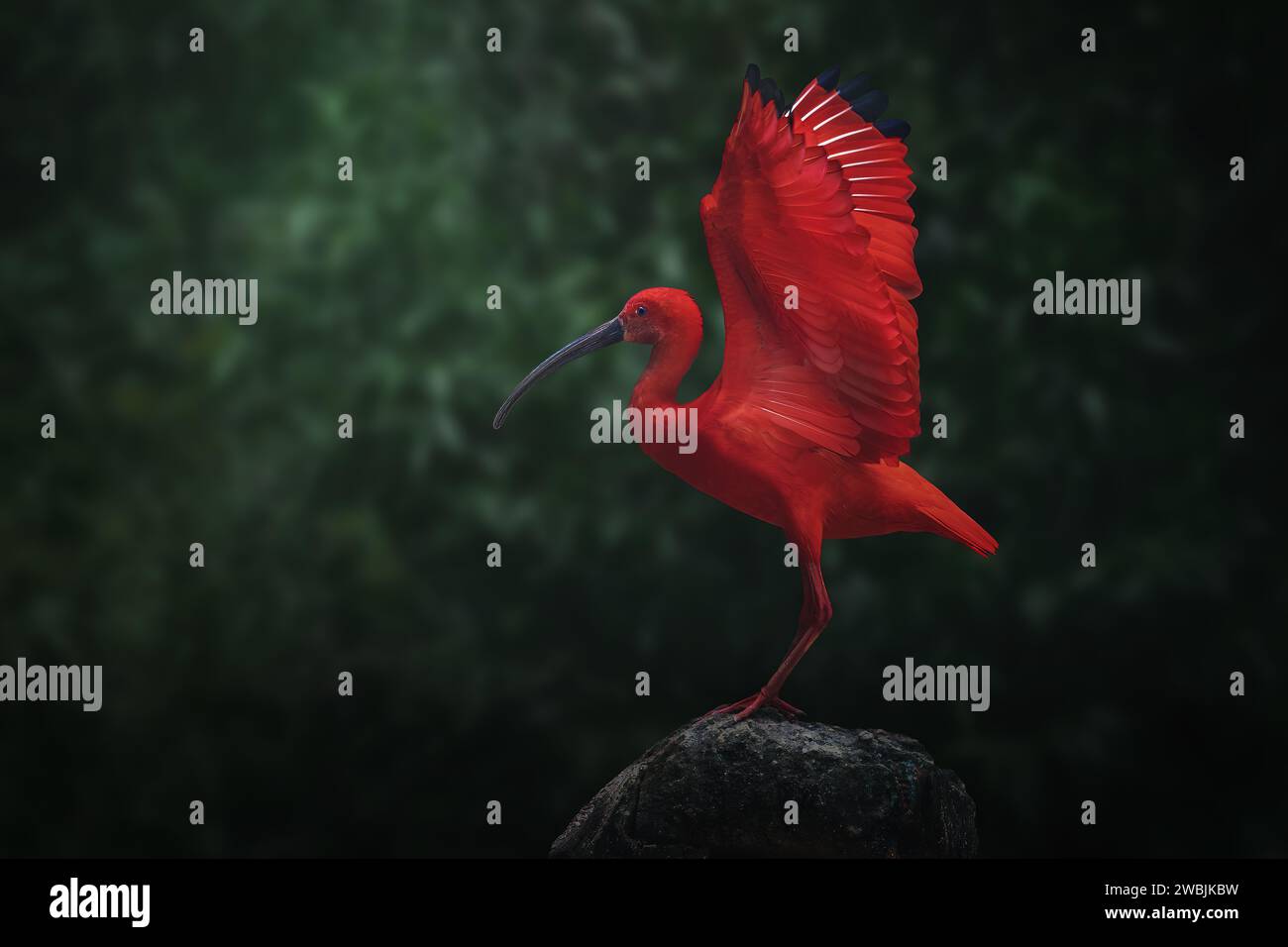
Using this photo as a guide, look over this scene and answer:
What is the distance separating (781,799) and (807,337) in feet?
3.80

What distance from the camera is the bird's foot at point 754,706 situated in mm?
4148

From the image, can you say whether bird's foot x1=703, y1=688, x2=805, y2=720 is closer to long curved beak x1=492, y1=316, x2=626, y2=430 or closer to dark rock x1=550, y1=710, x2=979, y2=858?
dark rock x1=550, y1=710, x2=979, y2=858

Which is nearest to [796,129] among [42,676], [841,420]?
[841,420]

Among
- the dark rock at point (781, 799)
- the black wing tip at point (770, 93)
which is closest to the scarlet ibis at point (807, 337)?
the black wing tip at point (770, 93)

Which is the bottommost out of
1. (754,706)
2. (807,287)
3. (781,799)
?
(781,799)

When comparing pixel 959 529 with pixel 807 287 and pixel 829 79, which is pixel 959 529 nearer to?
pixel 807 287

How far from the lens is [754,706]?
415 cm

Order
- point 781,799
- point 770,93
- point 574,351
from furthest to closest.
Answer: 1. point 574,351
2. point 781,799
3. point 770,93

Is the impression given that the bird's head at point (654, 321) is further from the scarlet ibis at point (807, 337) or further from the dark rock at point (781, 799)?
the dark rock at point (781, 799)

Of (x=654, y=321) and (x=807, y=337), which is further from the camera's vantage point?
(x=654, y=321)

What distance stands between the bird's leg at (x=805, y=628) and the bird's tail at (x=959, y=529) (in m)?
0.33

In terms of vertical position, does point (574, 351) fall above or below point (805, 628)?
above

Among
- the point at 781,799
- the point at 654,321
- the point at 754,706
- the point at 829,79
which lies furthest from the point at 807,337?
the point at 781,799

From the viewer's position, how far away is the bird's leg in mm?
4082
